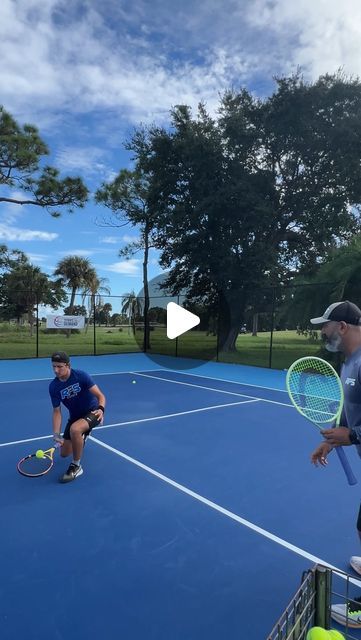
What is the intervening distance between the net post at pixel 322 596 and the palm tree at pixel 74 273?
37548 mm

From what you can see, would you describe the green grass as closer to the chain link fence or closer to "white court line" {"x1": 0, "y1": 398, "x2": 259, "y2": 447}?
the chain link fence

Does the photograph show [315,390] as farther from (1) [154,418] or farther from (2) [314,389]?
(1) [154,418]

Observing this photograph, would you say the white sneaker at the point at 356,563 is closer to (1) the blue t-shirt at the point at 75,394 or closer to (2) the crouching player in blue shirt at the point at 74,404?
(2) the crouching player in blue shirt at the point at 74,404

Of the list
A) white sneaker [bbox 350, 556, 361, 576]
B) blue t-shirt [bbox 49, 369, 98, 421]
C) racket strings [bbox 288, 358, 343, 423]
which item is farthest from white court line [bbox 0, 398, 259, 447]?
white sneaker [bbox 350, 556, 361, 576]

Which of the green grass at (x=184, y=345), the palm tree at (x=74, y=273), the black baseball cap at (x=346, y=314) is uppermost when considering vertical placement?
the palm tree at (x=74, y=273)

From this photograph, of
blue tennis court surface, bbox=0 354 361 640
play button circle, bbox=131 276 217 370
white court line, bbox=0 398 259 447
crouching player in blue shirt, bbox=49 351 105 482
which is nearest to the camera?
blue tennis court surface, bbox=0 354 361 640

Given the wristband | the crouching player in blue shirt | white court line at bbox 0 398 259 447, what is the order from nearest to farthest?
the wristband, the crouching player in blue shirt, white court line at bbox 0 398 259 447

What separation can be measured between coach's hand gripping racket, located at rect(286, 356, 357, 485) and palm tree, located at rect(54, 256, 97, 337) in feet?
119

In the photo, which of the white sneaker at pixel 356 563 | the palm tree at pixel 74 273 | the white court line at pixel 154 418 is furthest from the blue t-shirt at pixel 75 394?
the palm tree at pixel 74 273

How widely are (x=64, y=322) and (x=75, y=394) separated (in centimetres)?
1232

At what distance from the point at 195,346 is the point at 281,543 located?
639 inches

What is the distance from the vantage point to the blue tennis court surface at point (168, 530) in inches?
96.3

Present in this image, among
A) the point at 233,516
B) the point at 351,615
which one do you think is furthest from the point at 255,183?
the point at 351,615

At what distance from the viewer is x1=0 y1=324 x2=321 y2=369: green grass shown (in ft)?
56.9
